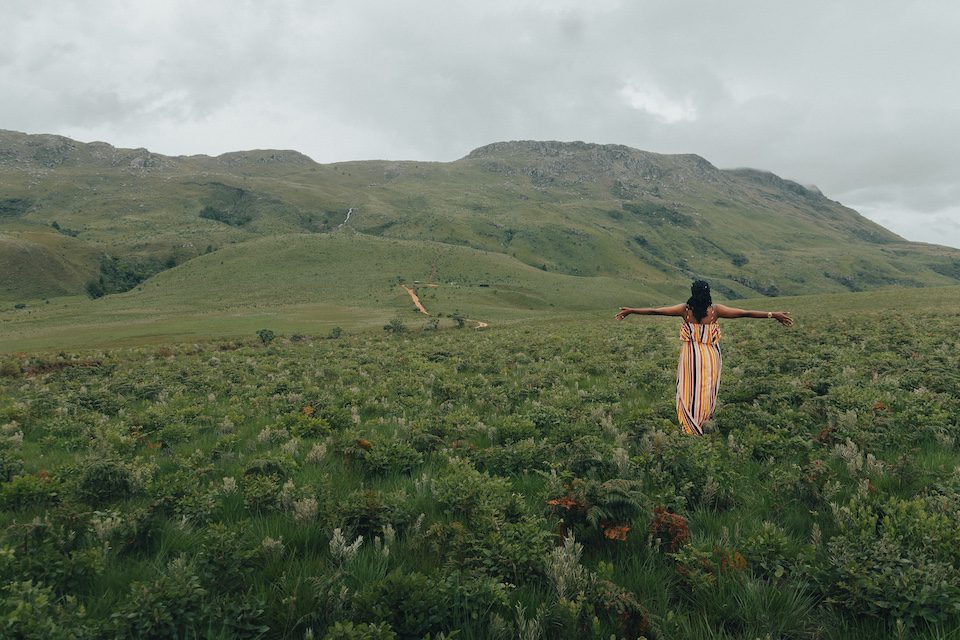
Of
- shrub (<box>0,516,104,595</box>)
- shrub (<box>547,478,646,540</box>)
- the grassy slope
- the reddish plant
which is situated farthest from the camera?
the grassy slope

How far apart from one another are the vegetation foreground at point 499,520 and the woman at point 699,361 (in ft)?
1.51

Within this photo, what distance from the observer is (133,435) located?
9.72m

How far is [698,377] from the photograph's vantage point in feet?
27.4

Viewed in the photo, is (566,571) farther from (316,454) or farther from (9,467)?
(9,467)

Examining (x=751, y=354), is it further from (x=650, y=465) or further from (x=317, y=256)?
(x=317, y=256)

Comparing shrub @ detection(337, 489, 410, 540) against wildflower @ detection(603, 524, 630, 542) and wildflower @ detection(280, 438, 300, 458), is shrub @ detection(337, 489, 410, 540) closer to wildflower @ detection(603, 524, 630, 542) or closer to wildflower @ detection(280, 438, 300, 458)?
wildflower @ detection(603, 524, 630, 542)

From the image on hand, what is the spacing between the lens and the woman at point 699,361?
833 centimetres

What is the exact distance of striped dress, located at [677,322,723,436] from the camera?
27.3 feet

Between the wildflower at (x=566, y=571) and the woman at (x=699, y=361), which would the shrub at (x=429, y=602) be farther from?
the woman at (x=699, y=361)

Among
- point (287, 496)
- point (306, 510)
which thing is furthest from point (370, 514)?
point (287, 496)

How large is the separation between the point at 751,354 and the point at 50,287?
180137 millimetres

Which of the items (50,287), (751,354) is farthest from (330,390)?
(50,287)

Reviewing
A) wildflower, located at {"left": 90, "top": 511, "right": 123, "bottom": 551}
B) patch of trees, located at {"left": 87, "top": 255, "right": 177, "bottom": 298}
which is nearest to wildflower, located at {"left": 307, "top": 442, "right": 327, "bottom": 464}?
wildflower, located at {"left": 90, "top": 511, "right": 123, "bottom": 551}

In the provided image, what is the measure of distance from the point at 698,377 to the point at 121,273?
19049 centimetres
